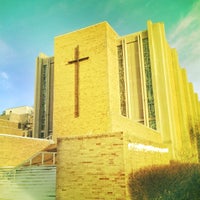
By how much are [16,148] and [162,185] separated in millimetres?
9767

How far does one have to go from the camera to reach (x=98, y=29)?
15031 mm

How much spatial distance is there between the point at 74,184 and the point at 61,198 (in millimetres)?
687

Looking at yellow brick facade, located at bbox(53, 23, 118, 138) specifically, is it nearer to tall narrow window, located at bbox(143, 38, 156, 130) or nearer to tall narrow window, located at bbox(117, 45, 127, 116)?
tall narrow window, located at bbox(143, 38, 156, 130)

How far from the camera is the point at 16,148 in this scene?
1464 cm

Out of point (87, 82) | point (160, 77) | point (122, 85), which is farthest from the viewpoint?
point (122, 85)

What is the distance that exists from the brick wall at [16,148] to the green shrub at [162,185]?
29.1 feet

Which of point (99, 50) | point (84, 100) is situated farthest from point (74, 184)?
point (99, 50)

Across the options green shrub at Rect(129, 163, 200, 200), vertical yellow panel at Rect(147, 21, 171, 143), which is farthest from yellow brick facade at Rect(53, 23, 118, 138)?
vertical yellow panel at Rect(147, 21, 171, 143)

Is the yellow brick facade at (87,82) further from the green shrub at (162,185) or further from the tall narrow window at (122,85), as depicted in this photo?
the tall narrow window at (122,85)

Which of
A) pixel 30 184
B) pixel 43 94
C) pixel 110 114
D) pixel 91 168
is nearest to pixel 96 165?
pixel 91 168

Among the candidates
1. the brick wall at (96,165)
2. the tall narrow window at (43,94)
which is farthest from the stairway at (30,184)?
the tall narrow window at (43,94)

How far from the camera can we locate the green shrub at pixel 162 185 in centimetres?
562

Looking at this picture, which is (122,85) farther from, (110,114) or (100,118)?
(110,114)

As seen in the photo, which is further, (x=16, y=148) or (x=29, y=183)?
(x=16, y=148)
